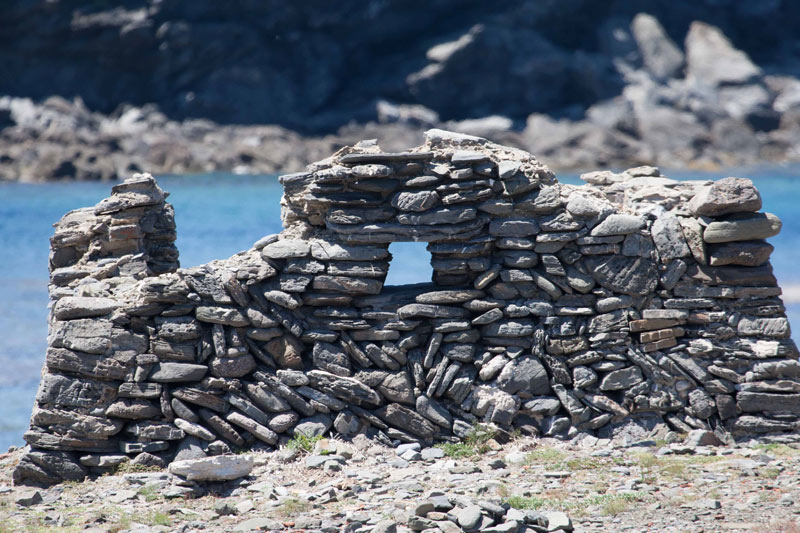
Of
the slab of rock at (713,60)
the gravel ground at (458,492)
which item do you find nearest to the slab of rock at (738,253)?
the gravel ground at (458,492)

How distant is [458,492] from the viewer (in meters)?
6.78

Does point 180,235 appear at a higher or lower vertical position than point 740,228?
higher

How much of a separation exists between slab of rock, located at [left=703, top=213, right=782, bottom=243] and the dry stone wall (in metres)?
0.02

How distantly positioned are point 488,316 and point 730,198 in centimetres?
267

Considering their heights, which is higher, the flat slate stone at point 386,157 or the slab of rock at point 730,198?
the flat slate stone at point 386,157

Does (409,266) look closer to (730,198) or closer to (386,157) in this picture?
(386,157)

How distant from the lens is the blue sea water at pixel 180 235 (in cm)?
1714

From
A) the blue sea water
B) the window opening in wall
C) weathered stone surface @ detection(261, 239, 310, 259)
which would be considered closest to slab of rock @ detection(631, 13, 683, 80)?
the blue sea water

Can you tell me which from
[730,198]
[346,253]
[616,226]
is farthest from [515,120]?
[346,253]

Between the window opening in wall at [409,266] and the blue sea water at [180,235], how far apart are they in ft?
0.11

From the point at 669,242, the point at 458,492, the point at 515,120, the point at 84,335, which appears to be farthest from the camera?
the point at 515,120

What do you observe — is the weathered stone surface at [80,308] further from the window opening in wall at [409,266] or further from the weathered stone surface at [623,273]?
the window opening in wall at [409,266]

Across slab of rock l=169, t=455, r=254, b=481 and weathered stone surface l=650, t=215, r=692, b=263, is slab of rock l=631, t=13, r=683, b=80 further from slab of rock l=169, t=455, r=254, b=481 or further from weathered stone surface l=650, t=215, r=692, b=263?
slab of rock l=169, t=455, r=254, b=481

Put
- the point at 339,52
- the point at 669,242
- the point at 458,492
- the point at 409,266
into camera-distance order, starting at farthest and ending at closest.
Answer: the point at 339,52 → the point at 409,266 → the point at 669,242 → the point at 458,492
